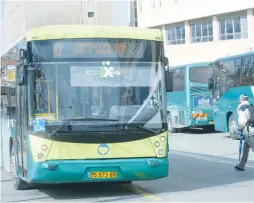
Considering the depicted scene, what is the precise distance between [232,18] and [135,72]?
138 feet

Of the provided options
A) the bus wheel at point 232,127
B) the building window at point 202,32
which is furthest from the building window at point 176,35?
the bus wheel at point 232,127

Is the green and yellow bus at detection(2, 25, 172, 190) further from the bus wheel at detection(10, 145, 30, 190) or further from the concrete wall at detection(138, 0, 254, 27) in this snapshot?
the concrete wall at detection(138, 0, 254, 27)

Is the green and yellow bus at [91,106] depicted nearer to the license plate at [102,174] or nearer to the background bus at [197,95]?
the license plate at [102,174]

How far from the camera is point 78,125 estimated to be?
10.6 metres

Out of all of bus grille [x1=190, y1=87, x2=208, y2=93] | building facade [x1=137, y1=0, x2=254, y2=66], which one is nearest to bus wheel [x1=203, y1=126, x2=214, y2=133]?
bus grille [x1=190, y1=87, x2=208, y2=93]

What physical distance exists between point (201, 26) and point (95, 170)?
151 feet

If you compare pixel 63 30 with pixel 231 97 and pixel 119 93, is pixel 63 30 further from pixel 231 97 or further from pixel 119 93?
pixel 231 97

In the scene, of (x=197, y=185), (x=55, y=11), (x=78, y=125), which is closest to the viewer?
(x=78, y=125)

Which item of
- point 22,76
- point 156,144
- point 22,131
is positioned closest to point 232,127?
point 156,144

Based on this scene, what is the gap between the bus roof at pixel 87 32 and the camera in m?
10.9

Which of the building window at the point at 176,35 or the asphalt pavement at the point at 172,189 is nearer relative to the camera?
the asphalt pavement at the point at 172,189

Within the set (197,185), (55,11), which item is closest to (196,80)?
(197,185)

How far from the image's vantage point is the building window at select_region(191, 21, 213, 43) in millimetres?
54463

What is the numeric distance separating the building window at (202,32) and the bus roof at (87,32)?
43.6 m
